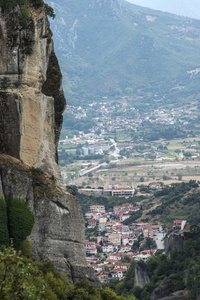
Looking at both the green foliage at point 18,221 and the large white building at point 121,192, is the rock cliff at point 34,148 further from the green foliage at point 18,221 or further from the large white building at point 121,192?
the large white building at point 121,192

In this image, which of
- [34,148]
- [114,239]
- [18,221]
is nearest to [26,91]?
[34,148]

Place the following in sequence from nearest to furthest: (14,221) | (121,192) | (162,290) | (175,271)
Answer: (14,221)
(162,290)
(175,271)
(121,192)

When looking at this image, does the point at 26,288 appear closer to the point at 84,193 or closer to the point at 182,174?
the point at 84,193

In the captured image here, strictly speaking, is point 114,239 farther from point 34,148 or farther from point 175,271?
point 34,148

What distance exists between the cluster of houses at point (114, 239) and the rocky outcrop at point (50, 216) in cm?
4420

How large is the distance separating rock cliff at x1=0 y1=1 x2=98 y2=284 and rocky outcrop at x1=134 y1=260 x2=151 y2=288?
29700 mm

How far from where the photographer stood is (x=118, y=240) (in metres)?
92.8

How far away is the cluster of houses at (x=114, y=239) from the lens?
72.3 meters

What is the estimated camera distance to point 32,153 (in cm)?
2197

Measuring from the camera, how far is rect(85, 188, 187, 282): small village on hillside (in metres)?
73.7

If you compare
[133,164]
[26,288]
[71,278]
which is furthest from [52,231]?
[133,164]

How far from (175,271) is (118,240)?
42.7 metres

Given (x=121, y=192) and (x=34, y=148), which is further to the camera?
(x=121, y=192)

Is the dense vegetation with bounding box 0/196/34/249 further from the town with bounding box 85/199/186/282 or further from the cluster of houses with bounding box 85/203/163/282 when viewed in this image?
the cluster of houses with bounding box 85/203/163/282
